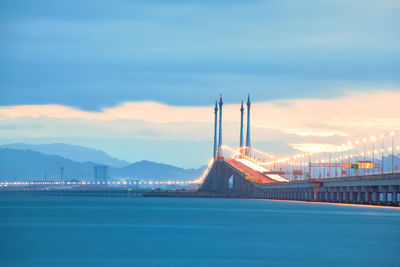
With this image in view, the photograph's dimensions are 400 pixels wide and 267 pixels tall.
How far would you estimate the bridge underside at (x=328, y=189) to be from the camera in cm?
10119

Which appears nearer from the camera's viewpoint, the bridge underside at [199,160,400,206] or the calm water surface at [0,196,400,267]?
the calm water surface at [0,196,400,267]

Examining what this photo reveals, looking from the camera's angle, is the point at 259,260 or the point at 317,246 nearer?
the point at 259,260

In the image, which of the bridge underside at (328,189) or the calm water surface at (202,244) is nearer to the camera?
the calm water surface at (202,244)

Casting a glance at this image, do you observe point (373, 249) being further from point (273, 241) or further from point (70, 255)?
point (70, 255)

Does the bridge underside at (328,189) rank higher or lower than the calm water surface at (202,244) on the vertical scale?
higher

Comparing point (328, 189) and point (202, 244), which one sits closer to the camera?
point (202, 244)

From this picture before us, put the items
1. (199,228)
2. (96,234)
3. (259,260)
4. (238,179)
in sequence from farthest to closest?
(238,179), (199,228), (96,234), (259,260)

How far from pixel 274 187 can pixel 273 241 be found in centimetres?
12018

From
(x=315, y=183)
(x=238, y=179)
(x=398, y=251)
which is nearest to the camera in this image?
(x=398, y=251)

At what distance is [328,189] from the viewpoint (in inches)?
5207

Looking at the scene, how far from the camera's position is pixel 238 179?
193m

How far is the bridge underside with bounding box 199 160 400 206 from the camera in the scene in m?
101

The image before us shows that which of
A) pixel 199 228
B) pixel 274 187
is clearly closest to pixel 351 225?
pixel 199 228

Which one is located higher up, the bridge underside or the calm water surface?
the bridge underside
